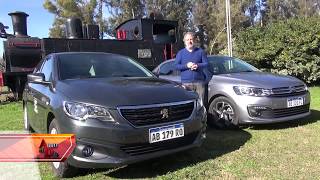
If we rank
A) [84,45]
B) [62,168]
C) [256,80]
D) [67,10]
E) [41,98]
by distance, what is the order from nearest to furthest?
[62,168], [41,98], [256,80], [84,45], [67,10]

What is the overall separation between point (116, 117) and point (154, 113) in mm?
448

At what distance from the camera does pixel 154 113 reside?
493 centimetres

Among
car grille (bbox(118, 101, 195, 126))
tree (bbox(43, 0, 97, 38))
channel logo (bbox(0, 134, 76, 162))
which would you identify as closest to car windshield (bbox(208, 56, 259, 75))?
car grille (bbox(118, 101, 195, 126))

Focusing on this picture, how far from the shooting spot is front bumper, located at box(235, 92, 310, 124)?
721 centimetres

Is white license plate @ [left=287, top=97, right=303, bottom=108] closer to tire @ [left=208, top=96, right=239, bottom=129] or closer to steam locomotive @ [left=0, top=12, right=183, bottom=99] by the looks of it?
tire @ [left=208, top=96, right=239, bottom=129]

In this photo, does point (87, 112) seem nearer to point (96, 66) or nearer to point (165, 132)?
point (165, 132)

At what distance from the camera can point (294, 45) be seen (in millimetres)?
15102

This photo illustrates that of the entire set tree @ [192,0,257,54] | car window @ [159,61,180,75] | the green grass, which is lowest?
the green grass

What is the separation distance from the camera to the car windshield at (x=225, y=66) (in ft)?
27.7

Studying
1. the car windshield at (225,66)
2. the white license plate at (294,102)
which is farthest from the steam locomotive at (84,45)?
the white license plate at (294,102)

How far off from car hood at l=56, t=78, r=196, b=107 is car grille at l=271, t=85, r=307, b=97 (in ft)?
7.50

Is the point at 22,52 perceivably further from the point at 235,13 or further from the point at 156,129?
the point at 235,13

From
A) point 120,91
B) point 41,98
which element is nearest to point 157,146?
point 120,91

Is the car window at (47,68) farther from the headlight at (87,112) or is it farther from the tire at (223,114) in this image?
the tire at (223,114)
